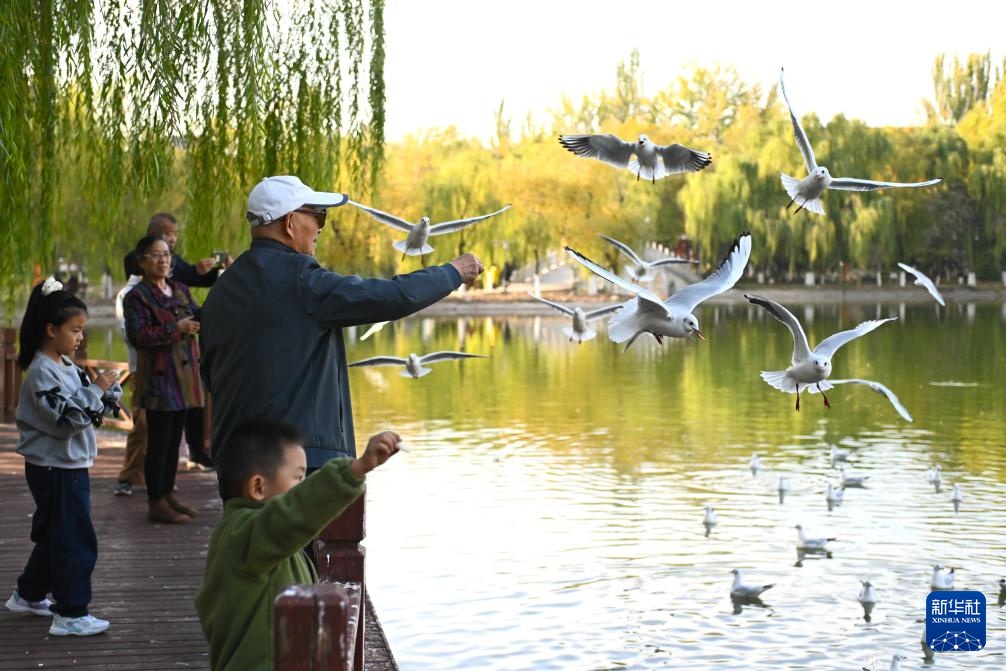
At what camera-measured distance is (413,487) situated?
11586mm

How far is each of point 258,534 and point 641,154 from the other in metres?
2.17

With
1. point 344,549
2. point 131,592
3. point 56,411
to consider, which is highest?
→ point 56,411

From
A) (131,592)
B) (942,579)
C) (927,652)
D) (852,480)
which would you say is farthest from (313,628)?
(852,480)

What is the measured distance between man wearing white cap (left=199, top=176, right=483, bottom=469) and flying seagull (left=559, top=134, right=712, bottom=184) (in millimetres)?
1076

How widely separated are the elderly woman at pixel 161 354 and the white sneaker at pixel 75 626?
1.56 m

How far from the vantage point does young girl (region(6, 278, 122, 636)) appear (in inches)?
180

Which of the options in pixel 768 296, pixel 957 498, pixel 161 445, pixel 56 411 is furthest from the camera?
pixel 768 296

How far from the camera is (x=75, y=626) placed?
4.72 meters

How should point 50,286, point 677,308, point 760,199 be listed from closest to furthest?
point 677,308
point 50,286
point 760,199

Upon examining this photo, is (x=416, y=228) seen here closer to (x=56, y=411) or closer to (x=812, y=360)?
(x=812, y=360)

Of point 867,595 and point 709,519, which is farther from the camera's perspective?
point 709,519

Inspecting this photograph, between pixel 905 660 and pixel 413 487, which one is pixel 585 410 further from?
pixel 905 660

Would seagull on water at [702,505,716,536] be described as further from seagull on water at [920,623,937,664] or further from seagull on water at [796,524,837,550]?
seagull on water at [920,623,937,664]

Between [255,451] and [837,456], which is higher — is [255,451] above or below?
above
